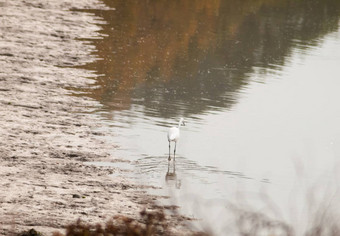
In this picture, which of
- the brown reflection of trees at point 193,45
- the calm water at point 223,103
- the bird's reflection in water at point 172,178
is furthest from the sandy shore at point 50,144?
the brown reflection of trees at point 193,45

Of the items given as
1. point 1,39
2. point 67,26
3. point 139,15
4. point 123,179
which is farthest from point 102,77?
point 139,15

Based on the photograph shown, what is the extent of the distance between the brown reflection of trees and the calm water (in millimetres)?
45

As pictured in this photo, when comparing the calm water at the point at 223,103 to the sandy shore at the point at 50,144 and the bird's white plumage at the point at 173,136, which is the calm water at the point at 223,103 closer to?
the bird's white plumage at the point at 173,136

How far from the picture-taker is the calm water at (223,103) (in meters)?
12.0

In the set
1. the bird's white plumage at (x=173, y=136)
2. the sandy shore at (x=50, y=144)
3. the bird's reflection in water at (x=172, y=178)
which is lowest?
the bird's reflection in water at (x=172, y=178)

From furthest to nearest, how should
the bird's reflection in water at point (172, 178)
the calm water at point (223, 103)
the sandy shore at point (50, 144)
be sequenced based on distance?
the calm water at point (223, 103) < the bird's reflection in water at point (172, 178) < the sandy shore at point (50, 144)

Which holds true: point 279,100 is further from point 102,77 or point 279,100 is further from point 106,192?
point 106,192

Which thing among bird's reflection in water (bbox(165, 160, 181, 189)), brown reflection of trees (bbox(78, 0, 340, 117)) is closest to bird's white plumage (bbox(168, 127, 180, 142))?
bird's reflection in water (bbox(165, 160, 181, 189))

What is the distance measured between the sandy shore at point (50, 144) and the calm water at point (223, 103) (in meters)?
0.54

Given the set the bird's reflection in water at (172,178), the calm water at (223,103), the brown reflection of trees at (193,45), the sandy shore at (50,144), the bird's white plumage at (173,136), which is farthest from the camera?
the brown reflection of trees at (193,45)

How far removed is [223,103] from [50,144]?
5907 mm

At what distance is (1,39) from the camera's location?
2166 centimetres

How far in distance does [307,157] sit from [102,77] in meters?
6.64

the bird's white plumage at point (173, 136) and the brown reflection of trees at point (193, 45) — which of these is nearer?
the bird's white plumage at point (173, 136)
